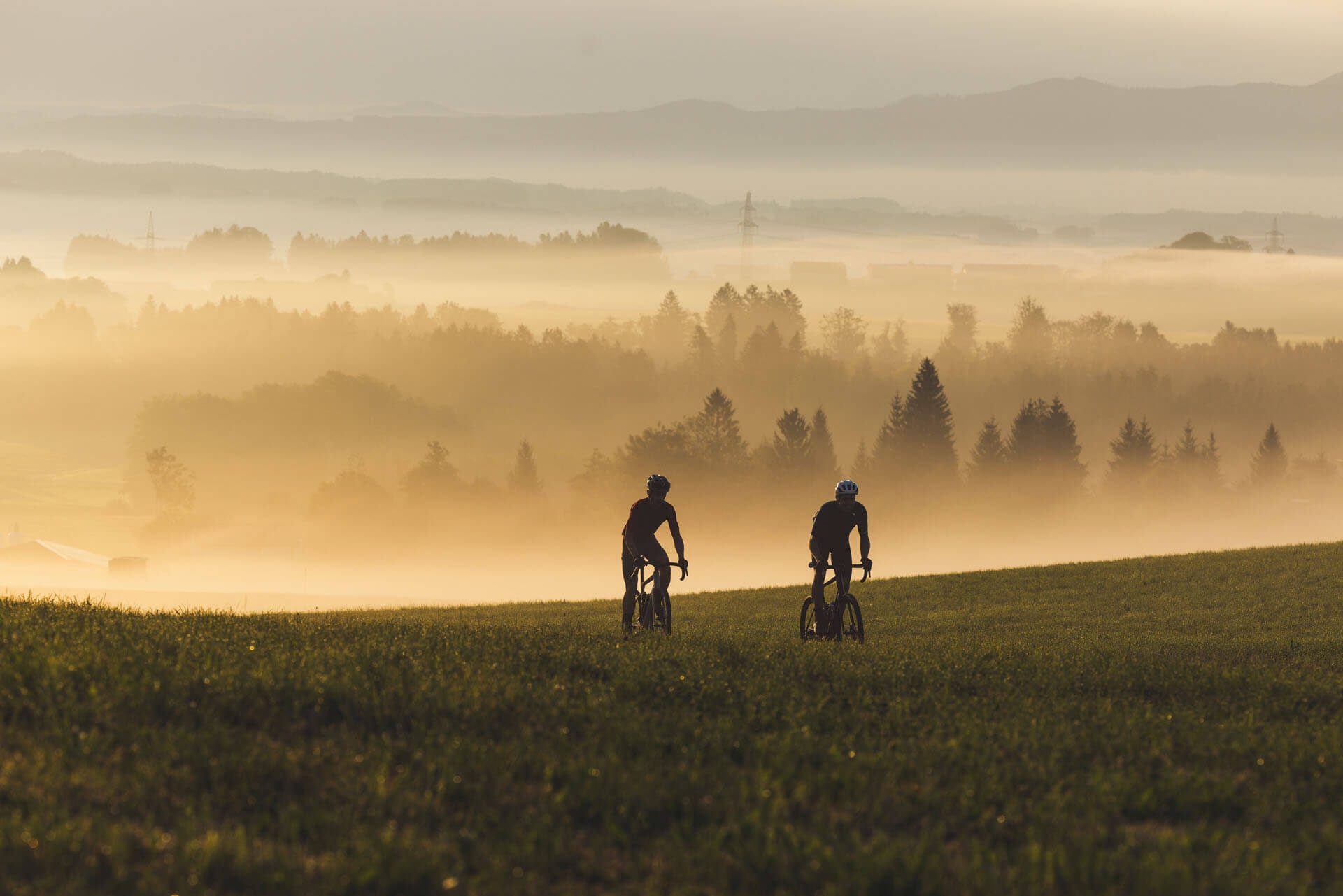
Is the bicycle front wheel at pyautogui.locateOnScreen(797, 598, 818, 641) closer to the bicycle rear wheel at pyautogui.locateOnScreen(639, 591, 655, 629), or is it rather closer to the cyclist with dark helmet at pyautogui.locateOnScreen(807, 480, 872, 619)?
the cyclist with dark helmet at pyautogui.locateOnScreen(807, 480, 872, 619)

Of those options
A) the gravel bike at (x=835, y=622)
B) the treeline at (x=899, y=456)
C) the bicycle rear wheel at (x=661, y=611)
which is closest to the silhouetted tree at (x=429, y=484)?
the treeline at (x=899, y=456)

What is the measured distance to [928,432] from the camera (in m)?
155

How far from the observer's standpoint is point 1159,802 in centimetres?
978

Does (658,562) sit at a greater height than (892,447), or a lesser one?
lesser

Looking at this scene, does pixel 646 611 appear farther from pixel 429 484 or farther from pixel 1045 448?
pixel 429 484

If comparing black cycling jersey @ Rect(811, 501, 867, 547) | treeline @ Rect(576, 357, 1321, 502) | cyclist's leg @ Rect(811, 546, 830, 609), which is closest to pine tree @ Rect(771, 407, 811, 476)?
treeline @ Rect(576, 357, 1321, 502)

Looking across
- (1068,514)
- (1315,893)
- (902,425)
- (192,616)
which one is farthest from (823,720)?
(1068,514)

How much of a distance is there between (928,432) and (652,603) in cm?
13782

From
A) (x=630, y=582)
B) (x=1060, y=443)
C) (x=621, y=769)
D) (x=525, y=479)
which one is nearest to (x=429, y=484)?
(x=525, y=479)

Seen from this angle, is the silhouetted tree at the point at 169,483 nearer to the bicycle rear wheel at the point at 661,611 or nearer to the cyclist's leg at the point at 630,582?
the cyclist's leg at the point at 630,582

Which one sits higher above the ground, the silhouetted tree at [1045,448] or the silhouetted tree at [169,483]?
the silhouetted tree at [169,483]

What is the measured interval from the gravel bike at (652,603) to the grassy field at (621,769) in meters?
4.50

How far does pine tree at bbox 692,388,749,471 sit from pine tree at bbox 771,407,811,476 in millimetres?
4996

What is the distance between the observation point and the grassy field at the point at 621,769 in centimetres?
800
